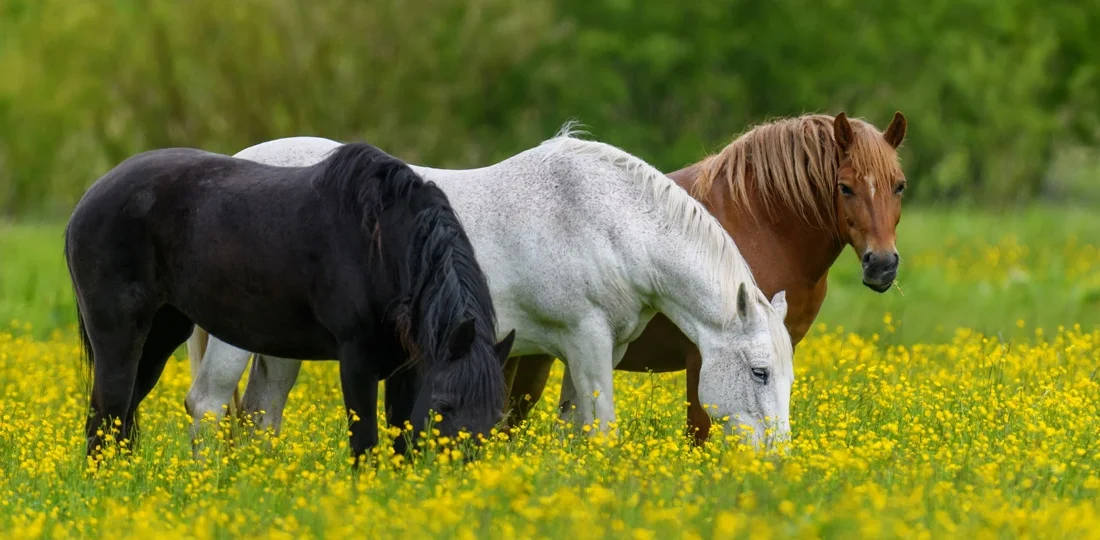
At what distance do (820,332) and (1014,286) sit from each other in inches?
174

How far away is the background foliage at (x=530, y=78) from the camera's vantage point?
31859 mm

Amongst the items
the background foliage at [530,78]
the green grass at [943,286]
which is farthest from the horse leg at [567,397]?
the background foliage at [530,78]

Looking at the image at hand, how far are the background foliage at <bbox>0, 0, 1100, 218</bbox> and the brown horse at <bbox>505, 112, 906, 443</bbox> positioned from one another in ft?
72.3

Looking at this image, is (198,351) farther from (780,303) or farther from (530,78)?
(530,78)

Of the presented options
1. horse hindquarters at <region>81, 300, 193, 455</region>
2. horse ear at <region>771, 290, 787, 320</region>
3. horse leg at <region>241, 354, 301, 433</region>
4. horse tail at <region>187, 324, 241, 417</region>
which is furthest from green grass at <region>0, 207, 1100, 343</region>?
horse hindquarters at <region>81, 300, 193, 455</region>

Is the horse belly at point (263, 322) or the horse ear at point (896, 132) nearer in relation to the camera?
the horse belly at point (263, 322)

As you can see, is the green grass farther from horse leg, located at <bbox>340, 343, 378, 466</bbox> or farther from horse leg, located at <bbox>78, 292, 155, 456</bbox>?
horse leg, located at <bbox>340, 343, 378, 466</bbox>

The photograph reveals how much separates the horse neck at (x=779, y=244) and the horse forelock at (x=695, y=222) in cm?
32

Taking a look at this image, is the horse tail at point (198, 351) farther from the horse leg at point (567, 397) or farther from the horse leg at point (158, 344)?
the horse leg at point (567, 397)

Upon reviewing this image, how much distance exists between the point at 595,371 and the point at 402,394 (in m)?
0.99

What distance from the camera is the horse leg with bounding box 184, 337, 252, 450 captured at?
7.37 m

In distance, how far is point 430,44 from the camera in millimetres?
33281

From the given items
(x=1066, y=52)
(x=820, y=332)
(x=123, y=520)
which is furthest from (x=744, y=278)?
(x=1066, y=52)

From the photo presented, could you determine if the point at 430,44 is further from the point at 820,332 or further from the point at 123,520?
the point at 123,520
